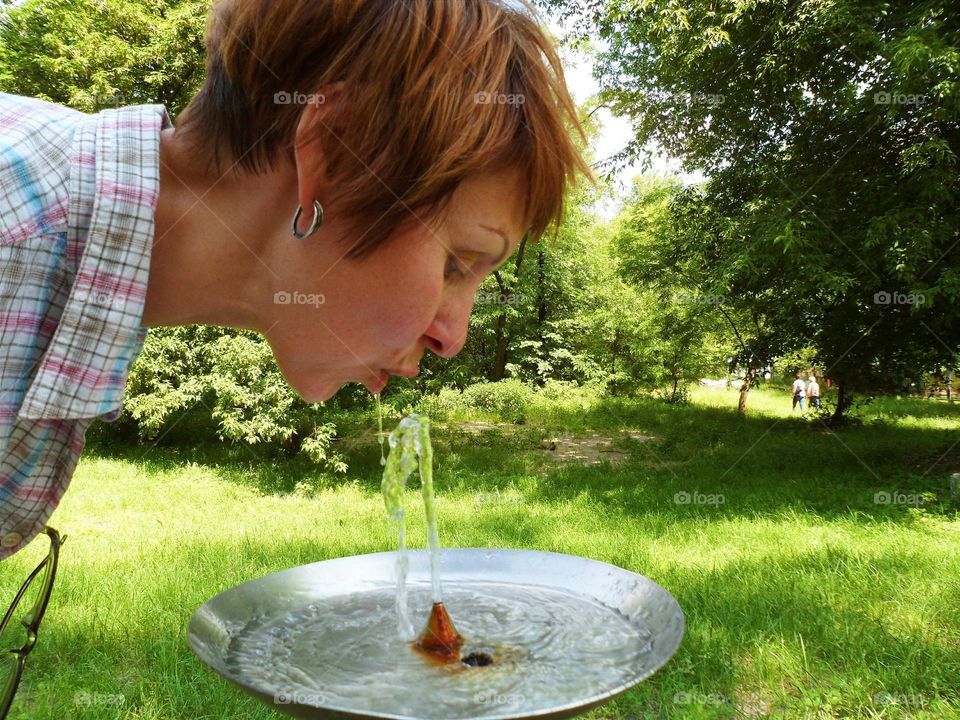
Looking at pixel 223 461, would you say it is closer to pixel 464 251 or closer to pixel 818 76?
pixel 818 76

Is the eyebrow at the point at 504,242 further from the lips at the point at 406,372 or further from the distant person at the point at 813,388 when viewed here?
the distant person at the point at 813,388

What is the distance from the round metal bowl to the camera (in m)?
1.15

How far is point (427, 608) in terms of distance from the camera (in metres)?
1.69

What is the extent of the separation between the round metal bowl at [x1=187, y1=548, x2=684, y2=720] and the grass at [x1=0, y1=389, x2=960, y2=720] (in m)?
1.85

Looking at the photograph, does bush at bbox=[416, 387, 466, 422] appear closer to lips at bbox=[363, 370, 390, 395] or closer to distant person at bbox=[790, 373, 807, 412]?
distant person at bbox=[790, 373, 807, 412]

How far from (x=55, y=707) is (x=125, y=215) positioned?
308 cm

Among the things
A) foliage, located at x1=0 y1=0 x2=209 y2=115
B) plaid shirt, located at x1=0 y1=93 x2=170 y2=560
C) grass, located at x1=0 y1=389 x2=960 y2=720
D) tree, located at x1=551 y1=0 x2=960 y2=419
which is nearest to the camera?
plaid shirt, located at x1=0 y1=93 x2=170 y2=560

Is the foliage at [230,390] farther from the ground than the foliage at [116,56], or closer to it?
closer to it

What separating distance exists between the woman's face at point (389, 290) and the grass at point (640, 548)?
8.37 feet

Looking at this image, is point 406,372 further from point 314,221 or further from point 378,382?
point 314,221

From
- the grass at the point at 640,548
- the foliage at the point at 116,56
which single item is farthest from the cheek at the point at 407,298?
the foliage at the point at 116,56

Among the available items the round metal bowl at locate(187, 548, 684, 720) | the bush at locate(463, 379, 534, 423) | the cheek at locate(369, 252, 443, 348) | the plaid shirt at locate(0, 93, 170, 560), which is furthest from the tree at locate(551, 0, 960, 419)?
the plaid shirt at locate(0, 93, 170, 560)

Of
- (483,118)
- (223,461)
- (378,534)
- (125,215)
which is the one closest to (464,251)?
(483,118)

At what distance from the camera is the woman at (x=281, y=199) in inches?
37.6
